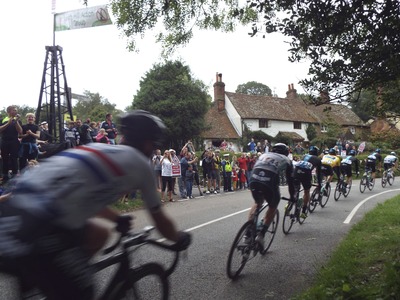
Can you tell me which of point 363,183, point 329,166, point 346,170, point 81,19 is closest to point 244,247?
point 329,166

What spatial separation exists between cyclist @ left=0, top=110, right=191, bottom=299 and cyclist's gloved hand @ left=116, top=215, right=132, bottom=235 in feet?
1.12

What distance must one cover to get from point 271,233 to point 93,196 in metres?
5.02

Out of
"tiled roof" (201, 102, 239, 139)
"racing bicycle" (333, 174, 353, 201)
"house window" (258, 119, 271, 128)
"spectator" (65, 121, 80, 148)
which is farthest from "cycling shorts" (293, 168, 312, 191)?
"house window" (258, 119, 271, 128)

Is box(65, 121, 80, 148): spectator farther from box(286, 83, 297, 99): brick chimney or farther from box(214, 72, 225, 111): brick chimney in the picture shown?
box(286, 83, 297, 99): brick chimney

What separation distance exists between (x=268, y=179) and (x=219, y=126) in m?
41.0

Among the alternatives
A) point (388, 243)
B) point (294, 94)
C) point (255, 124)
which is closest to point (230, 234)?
point (388, 243)

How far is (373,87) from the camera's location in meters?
5.92

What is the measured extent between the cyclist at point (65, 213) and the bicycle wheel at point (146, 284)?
0.44 m

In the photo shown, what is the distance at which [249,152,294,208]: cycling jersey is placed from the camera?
6.12 m

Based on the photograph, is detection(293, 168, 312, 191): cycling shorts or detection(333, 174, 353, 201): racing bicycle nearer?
detection(293, 168, 312, 191): cycling shorts

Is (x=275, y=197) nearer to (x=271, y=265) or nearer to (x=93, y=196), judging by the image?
(x=271, y=265)

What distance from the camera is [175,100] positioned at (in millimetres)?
34719

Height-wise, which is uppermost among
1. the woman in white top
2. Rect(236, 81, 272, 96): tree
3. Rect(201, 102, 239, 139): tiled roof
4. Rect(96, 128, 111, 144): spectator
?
Rect(236, 81, 272, 96): tree

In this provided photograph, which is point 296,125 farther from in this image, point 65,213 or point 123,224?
point 65,213
